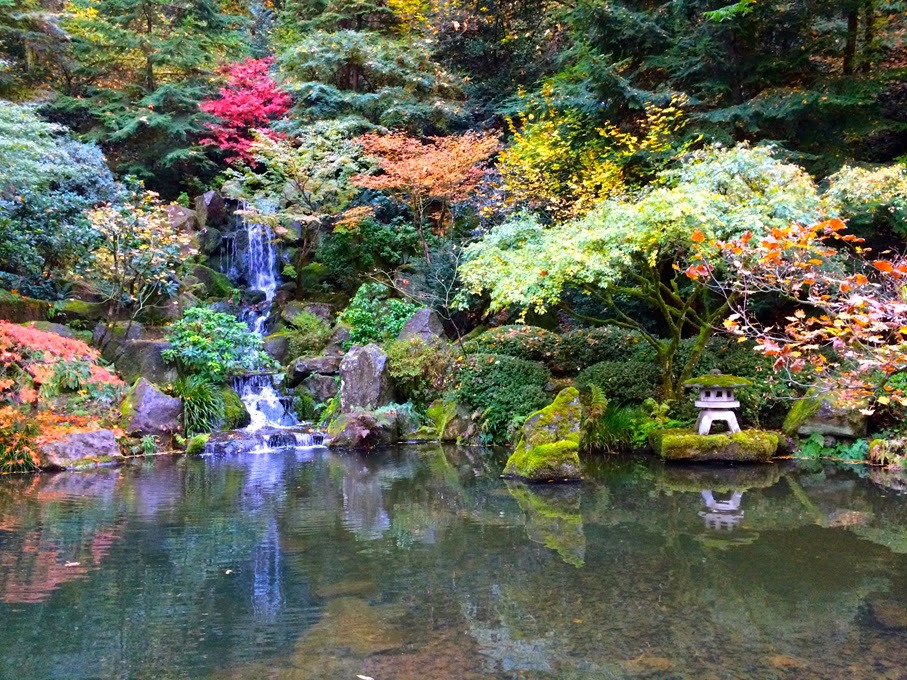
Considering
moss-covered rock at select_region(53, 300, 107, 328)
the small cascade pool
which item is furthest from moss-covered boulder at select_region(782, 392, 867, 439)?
moss-covered rock at select_region(53, 300, 107, 328)

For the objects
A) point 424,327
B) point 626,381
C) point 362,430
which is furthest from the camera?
point 424,327

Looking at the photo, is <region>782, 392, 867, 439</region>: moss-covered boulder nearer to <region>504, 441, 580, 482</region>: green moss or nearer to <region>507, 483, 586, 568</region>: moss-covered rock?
<region>504, 441, 580, 482</region>: green moss

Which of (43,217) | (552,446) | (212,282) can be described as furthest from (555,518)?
(212,282)

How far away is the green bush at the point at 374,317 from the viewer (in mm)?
14758

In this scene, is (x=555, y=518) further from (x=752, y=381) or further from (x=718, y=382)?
(x=752, y=381)

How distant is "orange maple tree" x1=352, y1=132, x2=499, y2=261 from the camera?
49.7ft

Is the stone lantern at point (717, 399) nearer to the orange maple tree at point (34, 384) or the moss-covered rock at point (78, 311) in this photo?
the orange maple tree at point (34, 384)

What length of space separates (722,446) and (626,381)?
6.72 feet

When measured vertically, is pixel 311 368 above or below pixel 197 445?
above

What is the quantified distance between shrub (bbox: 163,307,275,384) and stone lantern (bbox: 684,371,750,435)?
8.68 metres

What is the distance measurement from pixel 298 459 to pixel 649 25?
431 inches

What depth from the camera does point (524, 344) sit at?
12.5m

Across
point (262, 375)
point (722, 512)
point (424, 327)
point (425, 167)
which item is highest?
point (425, 167)

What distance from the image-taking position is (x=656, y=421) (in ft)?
35.3
